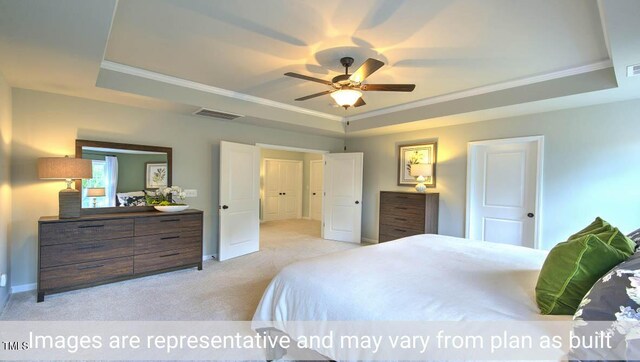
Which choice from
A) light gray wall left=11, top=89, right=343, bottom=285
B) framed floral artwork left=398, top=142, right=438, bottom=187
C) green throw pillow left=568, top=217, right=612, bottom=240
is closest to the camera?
green throw pillow left=568, top=217, right=612, bottom=240

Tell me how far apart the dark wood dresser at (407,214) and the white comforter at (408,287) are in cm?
218

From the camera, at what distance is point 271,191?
28.4 ft

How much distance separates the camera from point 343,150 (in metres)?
6.47

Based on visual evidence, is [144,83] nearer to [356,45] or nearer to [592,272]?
[356,45]

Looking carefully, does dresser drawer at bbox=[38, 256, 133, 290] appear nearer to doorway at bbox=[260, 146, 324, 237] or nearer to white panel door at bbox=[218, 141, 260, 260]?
white panel door at bbox=[218, 141, 260, 260]

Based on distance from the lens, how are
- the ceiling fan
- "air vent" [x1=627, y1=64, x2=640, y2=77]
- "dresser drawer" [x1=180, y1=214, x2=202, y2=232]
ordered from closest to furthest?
"air vent" [x1=627, y1=64, x2=640, y2=77] < the ceiling fan < "dresser drawer" [x1=180, y1=214, x2=202, y2=232]

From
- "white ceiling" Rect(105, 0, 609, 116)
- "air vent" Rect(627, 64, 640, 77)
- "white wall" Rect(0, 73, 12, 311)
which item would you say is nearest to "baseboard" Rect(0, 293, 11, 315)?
"white wall" Rect(0, 73, 12, 311)

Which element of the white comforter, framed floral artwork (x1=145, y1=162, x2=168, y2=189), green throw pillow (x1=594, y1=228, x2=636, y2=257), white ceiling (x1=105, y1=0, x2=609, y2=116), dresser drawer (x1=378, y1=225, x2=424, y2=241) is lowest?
dresser drawer (x1=378, y1=225, x2=424, y2=241)

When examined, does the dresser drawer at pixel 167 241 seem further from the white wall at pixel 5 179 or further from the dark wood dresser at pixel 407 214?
the dark wood dresser at pixel 407 214

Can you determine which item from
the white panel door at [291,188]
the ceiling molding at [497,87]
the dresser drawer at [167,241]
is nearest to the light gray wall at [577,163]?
the ceiling molding at [497,87]

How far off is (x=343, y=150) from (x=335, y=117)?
1101mm

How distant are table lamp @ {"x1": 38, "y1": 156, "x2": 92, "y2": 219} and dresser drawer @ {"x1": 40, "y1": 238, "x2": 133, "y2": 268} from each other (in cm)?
34

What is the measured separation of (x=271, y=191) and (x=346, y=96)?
6232mm

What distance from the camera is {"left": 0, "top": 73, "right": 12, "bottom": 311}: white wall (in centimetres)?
275
